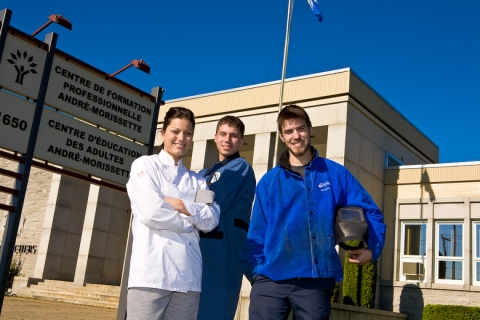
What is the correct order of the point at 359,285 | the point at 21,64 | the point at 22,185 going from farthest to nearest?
1. the point at 359,285
2. the point at 21,64
3. the point at 22,185

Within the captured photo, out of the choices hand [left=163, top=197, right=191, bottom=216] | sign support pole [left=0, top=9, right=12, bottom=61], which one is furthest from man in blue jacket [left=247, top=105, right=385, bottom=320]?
sign support pole [left=0, top=9, right=12, bottom=61]

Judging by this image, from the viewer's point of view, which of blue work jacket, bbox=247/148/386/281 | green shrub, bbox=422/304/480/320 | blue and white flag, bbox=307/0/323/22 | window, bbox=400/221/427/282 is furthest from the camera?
blue and white flag, bbox=307/0/323/22

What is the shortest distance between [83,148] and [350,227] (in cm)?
563

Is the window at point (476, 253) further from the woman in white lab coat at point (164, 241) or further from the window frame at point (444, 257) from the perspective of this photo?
the woman in white lab coat at point (164, 241)

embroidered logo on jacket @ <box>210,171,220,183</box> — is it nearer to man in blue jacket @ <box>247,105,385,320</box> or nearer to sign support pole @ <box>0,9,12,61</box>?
man in blue jacket @ <box>247,105,385,320</box>

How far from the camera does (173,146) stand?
370cm

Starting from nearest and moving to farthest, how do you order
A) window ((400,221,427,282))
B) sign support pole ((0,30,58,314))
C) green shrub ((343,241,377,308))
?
sign support pole ((0,30,58,314))
green shrub ((343,241,377,308))
window ((400,221,427,282))

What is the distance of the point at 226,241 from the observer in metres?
4.05

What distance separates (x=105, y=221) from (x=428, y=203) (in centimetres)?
1400

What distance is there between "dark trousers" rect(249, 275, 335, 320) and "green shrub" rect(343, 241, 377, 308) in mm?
14774

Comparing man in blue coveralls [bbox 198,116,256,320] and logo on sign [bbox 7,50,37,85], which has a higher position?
logo on sign [bbox 7,50,37,85]

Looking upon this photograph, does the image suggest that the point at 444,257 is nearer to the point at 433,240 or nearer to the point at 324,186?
the point at 433,240

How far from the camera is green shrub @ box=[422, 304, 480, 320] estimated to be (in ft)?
53.5

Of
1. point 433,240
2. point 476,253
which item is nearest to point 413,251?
point 433,240
